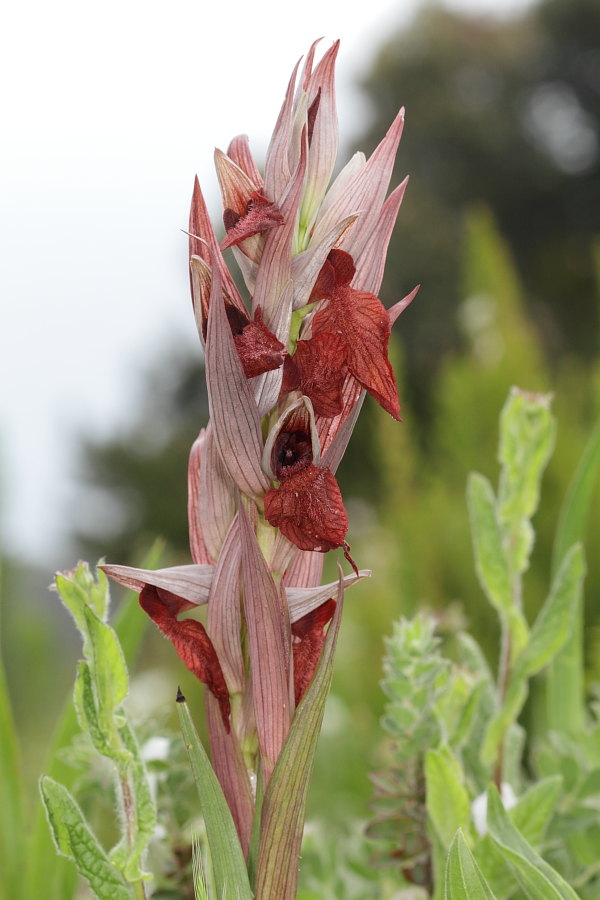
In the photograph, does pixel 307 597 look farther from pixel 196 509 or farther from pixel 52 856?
pixel 52 856

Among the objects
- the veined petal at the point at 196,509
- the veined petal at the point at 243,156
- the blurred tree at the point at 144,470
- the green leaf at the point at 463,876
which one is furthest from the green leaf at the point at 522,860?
the blurred tree at the point at 144,470

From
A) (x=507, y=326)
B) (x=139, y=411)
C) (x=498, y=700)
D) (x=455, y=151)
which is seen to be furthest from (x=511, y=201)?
(x=498, y=700)

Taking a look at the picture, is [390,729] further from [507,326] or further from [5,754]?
[507,326]

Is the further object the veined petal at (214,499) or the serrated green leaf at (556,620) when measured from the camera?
the serrated green leaf at (556,620)

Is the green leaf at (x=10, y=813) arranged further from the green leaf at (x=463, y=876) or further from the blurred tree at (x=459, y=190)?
the blurred tree at (x=459, y=190)

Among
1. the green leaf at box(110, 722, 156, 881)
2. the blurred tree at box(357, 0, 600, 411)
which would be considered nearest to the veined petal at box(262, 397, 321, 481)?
the green leaf at box(110, 722, 156, 881)
